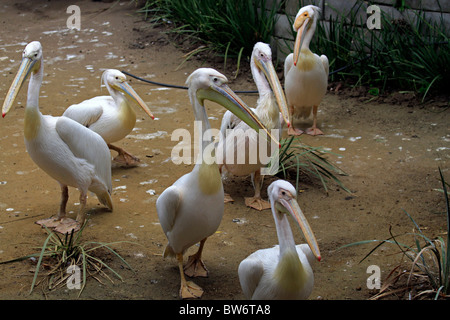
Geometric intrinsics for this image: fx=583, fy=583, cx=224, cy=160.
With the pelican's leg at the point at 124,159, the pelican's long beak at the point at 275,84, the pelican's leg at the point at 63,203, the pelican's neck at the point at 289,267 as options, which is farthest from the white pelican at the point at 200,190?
the pelican's leg at the point at 124,159

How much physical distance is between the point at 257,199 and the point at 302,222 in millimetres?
1646

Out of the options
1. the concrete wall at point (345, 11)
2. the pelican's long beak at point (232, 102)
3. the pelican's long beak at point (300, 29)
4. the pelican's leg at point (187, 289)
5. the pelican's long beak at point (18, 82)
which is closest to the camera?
the pelican's long beak at point (232, 102)

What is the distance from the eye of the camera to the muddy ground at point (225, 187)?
3.47m

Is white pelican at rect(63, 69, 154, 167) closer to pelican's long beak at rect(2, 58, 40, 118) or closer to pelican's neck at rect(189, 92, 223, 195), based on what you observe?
pelican's long beak at rect(2, 58, 40, 118)

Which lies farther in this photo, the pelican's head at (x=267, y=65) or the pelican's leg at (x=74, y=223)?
the pelican's head at (x=267, y=65)

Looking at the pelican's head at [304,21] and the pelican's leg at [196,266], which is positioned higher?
the pelican's head at [304,21]

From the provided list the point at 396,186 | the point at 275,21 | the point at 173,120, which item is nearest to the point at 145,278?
the point at 396,186

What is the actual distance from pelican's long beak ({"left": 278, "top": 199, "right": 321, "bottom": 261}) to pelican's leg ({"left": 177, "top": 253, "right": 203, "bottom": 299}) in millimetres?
821

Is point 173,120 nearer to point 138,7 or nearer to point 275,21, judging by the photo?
point 275,21

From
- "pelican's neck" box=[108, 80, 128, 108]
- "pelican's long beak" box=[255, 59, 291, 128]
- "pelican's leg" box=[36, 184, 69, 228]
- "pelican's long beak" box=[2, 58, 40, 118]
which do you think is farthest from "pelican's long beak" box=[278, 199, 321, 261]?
"pelican's neck" box=[108, 80, 128, 108]

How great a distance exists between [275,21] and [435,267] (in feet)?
15.1

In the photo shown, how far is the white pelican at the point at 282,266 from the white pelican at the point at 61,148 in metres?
1.59

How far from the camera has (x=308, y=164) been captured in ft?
15.8

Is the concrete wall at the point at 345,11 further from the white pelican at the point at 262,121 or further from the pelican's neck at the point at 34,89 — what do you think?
the pelican's neck at the point at 34,89
